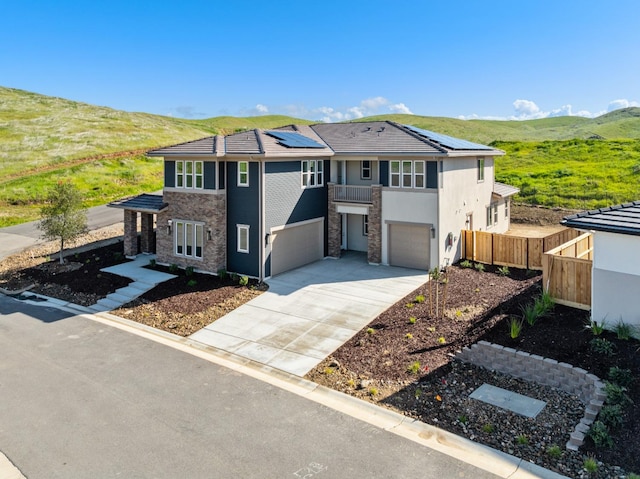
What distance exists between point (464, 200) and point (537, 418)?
46.5 ft

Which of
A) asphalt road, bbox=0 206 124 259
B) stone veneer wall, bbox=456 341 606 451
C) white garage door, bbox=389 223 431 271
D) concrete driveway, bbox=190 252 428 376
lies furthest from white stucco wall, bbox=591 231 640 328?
asphalt road, bbox=0 206 124 259

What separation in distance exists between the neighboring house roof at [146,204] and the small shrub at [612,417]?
1867cm

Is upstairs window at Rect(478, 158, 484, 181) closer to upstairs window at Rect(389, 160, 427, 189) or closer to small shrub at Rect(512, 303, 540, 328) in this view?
upstairs window at Rect(389, 160, 427, 189)

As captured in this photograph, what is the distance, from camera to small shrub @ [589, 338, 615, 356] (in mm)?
10828

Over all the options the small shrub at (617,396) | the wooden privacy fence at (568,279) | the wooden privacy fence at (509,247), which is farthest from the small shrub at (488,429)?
the wooden privacy fence at (509,247)

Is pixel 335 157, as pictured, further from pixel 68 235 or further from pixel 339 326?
pixel 68 235

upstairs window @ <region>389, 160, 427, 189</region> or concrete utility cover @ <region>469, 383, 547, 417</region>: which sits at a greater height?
upstairs window @ <region>389, 160, 427, 189</region>

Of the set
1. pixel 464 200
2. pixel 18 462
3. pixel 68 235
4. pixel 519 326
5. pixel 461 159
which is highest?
pixel 461 159

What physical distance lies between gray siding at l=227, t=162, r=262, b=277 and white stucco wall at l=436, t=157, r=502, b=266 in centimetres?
775

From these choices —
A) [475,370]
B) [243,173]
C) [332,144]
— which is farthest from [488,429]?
[332,144]

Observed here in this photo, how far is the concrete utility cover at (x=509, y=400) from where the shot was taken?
32.2 feet

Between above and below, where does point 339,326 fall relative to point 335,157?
below

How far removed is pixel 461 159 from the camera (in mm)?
21953

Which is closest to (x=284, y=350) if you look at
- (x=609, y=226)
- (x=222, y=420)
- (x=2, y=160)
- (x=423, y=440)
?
(x=222, y=420)
